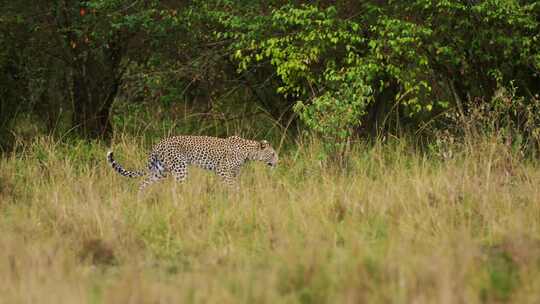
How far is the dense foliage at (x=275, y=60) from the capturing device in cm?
1096

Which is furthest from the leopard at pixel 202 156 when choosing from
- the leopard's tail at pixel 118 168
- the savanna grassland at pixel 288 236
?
the savanna grassland at pixel 288 236

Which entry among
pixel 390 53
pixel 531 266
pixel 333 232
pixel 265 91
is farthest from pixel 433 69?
pixel 531 266

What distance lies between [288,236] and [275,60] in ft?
15.3

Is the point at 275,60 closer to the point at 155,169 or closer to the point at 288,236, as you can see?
the point at 155,169

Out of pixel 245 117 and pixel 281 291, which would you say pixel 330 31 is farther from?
pixel 281 291

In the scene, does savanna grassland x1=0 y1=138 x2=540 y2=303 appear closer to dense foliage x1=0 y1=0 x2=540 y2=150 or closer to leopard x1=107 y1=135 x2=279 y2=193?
leopard x1=107 y1=135 x2=279 y2=193

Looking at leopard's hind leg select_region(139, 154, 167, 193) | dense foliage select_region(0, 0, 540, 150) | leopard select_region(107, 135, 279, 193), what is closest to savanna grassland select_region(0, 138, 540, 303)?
leopard's hind leg select_region(139, 154, 167, 193)

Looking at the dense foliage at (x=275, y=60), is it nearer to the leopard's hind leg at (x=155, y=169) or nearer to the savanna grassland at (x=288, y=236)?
the savanna grassland at (x=288, y=236)

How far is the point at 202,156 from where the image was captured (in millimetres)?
11273

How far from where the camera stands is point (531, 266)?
5.93 metres

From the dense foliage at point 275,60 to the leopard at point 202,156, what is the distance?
724 mm

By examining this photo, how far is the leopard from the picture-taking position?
11.1 metres

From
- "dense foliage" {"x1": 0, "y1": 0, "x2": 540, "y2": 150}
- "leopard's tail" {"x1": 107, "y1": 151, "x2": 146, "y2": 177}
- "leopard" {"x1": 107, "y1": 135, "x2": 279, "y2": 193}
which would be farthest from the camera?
"leopard" {"x1": 107, "y1": 135, "x2": 279, "y2": 193}

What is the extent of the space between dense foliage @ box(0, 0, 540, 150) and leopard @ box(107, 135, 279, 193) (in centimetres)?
72
